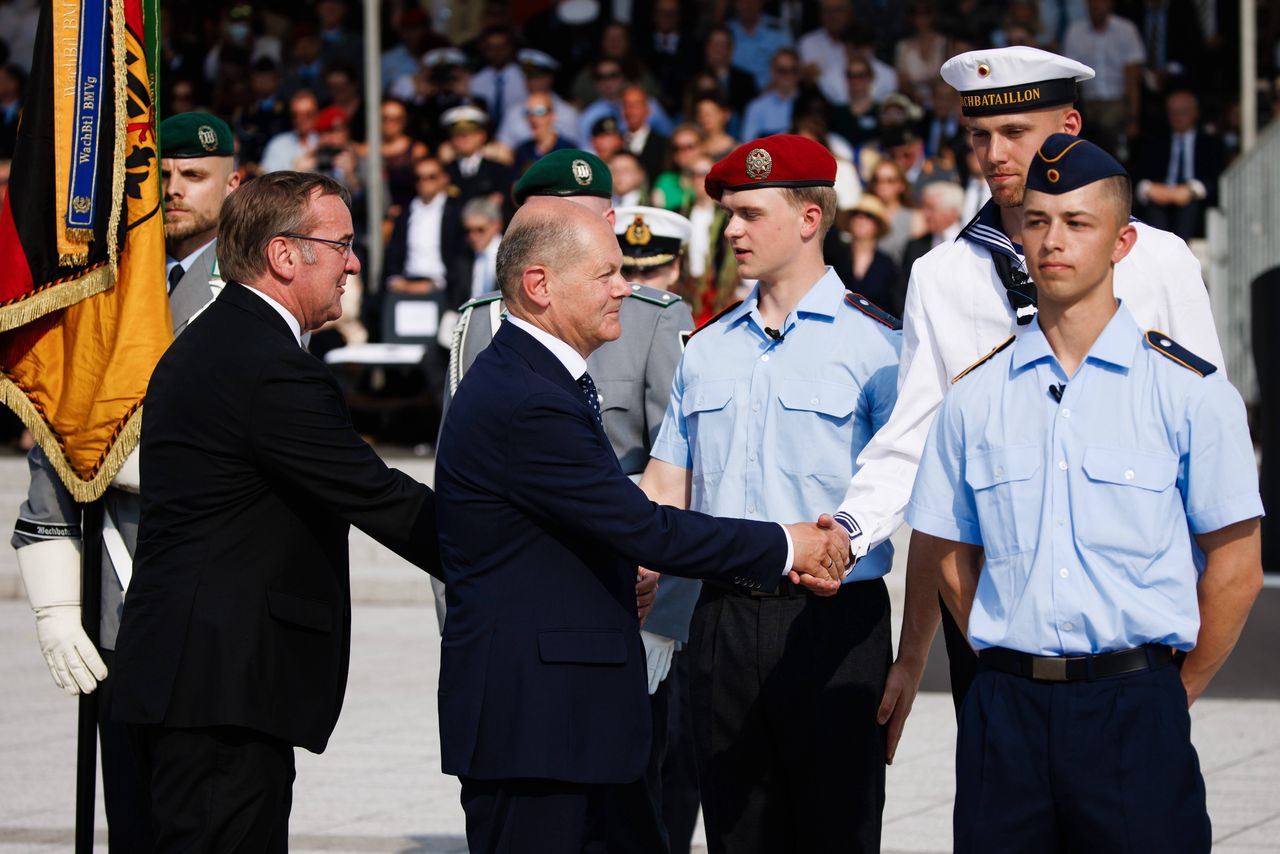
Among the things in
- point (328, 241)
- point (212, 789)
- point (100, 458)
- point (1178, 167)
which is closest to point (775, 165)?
point (328, 241)

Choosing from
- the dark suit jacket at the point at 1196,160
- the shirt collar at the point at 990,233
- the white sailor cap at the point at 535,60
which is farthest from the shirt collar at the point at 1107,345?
the white sailor cap at the point at 535,60

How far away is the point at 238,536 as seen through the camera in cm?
405

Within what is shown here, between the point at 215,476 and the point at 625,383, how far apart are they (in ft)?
5.50

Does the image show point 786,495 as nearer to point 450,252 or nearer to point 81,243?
point 81,243

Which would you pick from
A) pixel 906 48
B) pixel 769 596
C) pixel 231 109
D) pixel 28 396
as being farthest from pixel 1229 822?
pixel 231 109

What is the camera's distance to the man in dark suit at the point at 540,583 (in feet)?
12.5

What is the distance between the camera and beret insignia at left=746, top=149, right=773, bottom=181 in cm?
470

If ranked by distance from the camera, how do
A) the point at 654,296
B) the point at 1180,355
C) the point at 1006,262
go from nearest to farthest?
the point at 1180,355, the point at 1006,262, the point at 654,296

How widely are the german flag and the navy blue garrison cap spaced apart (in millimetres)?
2461

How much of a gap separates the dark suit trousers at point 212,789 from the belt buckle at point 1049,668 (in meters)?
1.67

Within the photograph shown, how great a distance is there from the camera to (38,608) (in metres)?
4.89

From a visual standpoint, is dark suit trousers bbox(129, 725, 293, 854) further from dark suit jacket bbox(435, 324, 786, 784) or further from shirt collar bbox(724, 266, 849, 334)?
shirt collar bbox(724, 266, 849, 334)

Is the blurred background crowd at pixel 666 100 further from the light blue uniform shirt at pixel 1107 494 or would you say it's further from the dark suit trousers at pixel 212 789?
the light blue uniform shirt at pixel 1107 494

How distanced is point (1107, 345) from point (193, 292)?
2.70 metres
